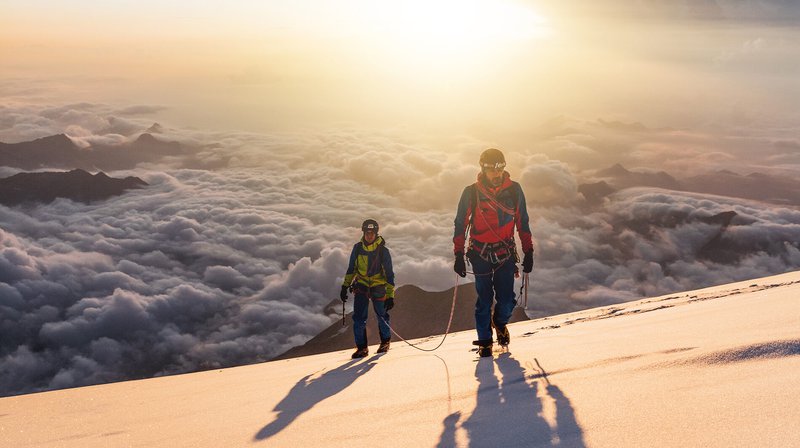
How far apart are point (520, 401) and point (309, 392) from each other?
251cm

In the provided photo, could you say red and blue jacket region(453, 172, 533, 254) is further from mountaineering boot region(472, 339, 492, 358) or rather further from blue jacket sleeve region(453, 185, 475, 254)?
mountaineering boot region(472, 339, 492, 358)

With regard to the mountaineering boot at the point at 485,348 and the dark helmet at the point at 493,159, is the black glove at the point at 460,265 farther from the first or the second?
the dark helmet at the point at 493,159

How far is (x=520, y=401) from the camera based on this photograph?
4184 mm

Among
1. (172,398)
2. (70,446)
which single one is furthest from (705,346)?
(172,398)

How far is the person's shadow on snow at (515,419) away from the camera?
10.6 ft

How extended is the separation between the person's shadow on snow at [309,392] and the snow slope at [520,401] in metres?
0.03

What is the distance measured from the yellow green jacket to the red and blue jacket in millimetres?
3046

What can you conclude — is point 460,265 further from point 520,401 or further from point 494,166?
point 520,401

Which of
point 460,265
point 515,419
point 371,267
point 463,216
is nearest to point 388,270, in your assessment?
point 371,267

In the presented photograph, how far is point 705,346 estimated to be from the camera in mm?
4520

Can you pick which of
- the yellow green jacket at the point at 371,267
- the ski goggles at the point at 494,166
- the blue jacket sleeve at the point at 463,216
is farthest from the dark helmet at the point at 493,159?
the yellow green jacket at the point at 371,267

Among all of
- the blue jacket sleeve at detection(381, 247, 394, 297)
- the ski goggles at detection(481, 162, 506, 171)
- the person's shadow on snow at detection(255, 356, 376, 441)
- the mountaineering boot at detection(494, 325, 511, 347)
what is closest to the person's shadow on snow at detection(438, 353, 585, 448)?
the person's shadow on snow at detection(255, 356, 376, 441)

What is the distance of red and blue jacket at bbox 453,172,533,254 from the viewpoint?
7000 millimetres

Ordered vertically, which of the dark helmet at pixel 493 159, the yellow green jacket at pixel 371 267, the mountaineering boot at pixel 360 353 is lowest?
the mountaineering boot at pixel 360 353
